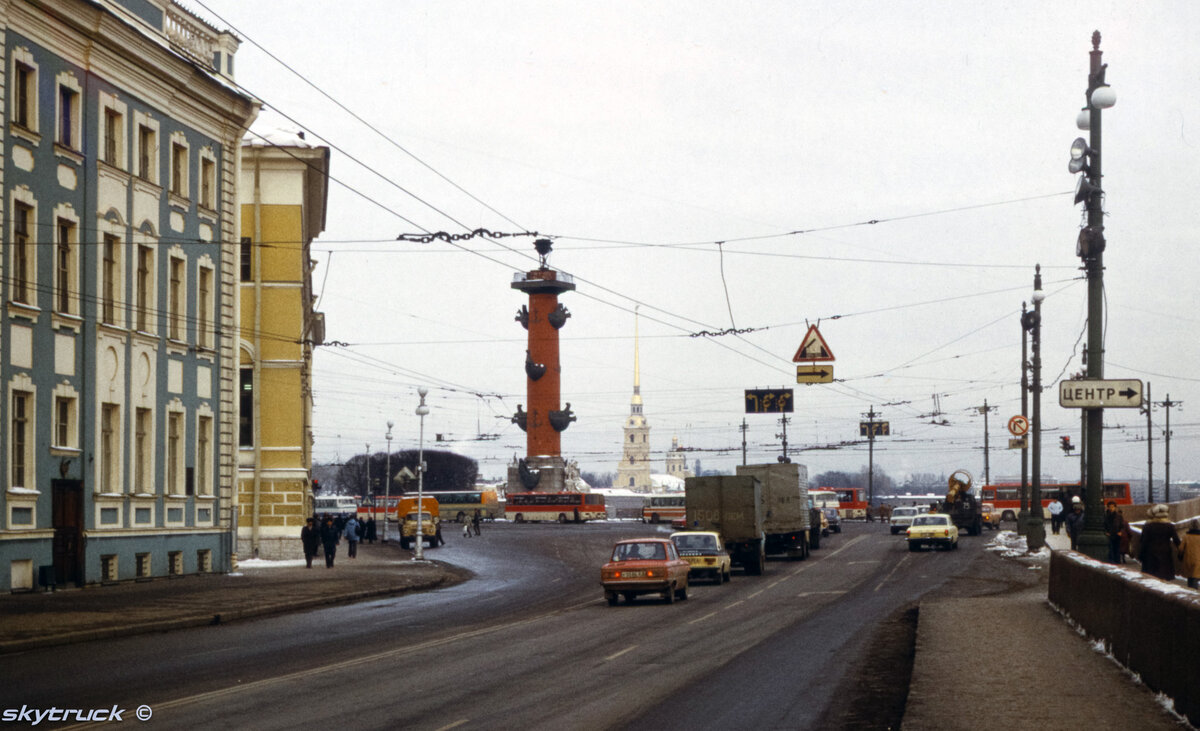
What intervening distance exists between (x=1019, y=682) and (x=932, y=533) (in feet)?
142

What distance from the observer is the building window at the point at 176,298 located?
3781cm

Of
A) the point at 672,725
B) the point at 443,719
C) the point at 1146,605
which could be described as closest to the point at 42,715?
the point at 443,719

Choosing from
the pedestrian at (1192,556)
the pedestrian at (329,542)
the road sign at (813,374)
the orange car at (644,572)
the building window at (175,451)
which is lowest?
the pedestrian at (329,542)

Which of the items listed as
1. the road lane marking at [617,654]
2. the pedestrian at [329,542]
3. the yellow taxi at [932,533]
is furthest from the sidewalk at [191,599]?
the yellow taxi at [932,533]

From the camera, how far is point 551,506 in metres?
110

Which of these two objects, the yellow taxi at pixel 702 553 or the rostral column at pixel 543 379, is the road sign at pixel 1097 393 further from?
the rostral column at pixel 543 379

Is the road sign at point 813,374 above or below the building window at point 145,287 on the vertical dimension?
below

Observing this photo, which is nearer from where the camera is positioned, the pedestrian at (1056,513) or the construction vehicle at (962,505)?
the pedestrian at (1056,513)

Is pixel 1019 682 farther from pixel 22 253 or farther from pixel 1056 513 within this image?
pixel 1056 513

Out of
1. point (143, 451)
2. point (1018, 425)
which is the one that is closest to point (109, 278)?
point (143, 451)

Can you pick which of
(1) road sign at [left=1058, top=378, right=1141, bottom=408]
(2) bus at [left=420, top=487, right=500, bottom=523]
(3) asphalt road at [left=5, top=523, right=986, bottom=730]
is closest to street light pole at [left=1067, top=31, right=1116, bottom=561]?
(1) road sign at [left=1058, top=378, right=1141, bottom=408]

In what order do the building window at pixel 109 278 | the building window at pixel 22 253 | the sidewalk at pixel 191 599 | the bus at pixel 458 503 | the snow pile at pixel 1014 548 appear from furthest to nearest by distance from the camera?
the bus at pixel 458 503 < the snow pile at pixel 1014 548 < the building window at pixel 109 278 < the building window at pixel 22 253 < the sidewalk at pixel 191 599

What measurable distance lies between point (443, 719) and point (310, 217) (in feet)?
162

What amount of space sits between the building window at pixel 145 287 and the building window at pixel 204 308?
284 cm
